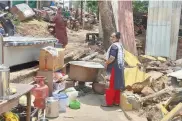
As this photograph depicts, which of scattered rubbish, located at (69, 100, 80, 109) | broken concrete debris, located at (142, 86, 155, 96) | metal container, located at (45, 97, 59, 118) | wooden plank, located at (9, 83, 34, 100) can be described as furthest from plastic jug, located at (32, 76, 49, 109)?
broken concrete debris, located at (142, 86, 155, 96)

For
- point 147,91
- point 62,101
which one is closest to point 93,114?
point 62,101

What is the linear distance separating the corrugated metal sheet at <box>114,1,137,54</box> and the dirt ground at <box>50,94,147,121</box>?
5152 mm

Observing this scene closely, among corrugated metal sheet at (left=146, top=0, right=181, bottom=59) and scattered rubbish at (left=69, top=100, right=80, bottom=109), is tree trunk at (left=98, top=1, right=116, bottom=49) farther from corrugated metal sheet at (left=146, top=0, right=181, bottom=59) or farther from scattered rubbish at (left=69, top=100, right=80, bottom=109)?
scattered rubbish at (left=69, top=100, right=80, bottom=109)

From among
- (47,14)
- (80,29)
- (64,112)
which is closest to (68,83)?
(64,112)

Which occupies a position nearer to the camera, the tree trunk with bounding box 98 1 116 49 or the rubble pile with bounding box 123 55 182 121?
the rubble pile with bounding box 123 55 182 121

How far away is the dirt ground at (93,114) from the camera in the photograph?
21.7ft

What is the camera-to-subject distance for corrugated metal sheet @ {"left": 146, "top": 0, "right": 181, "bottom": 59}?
41.9 feet

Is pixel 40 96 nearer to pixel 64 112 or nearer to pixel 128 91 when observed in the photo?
pixel 64 112

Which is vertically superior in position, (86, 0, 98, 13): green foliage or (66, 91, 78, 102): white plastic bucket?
(86, 0, 98, 13): green foliage

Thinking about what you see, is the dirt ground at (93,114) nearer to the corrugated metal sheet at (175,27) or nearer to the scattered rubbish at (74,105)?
the scattered rubbish at (74,105)

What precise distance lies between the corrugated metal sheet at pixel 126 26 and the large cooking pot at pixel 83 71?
4266 mm

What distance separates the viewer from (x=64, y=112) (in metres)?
6.86

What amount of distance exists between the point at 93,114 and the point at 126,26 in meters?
6.71

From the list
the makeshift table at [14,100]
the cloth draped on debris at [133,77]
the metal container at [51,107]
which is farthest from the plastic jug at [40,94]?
the cloth draped on debris at [133,77]
